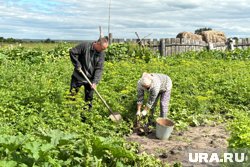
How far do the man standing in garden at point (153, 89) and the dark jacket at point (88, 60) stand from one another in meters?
1.20

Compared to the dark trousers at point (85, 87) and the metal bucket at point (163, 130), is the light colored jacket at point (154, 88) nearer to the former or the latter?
the metal bucket at point (163, 130)

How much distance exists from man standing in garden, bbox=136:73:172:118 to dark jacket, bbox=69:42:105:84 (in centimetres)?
120

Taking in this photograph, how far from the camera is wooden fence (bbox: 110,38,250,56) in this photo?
68.2 feet

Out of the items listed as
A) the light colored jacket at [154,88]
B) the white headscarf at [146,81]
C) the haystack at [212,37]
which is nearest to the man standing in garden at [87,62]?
the light colored jacket at [154,88]

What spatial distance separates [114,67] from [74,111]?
6.59 m

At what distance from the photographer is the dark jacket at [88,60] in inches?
341

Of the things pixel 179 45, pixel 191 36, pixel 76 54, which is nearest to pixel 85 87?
pixel 76 54

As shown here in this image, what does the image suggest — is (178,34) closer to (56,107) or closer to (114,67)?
(114,67)

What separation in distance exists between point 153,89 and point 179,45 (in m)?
14.6

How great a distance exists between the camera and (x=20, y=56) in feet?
54.9

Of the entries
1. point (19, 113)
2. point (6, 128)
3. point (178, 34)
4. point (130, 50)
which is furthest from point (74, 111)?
point (178, 34)

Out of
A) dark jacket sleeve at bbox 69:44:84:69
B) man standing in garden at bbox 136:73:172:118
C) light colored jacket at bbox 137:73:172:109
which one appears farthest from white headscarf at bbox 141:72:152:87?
dark jacket sleeve at bbox 69:44:84:69

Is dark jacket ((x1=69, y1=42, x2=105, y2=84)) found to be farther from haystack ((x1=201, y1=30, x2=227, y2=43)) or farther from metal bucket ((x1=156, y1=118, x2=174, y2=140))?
haystack ((x1=201, y1=30, x2=227, y2=43))

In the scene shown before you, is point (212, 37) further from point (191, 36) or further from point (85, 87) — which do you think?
point (85, 87)
